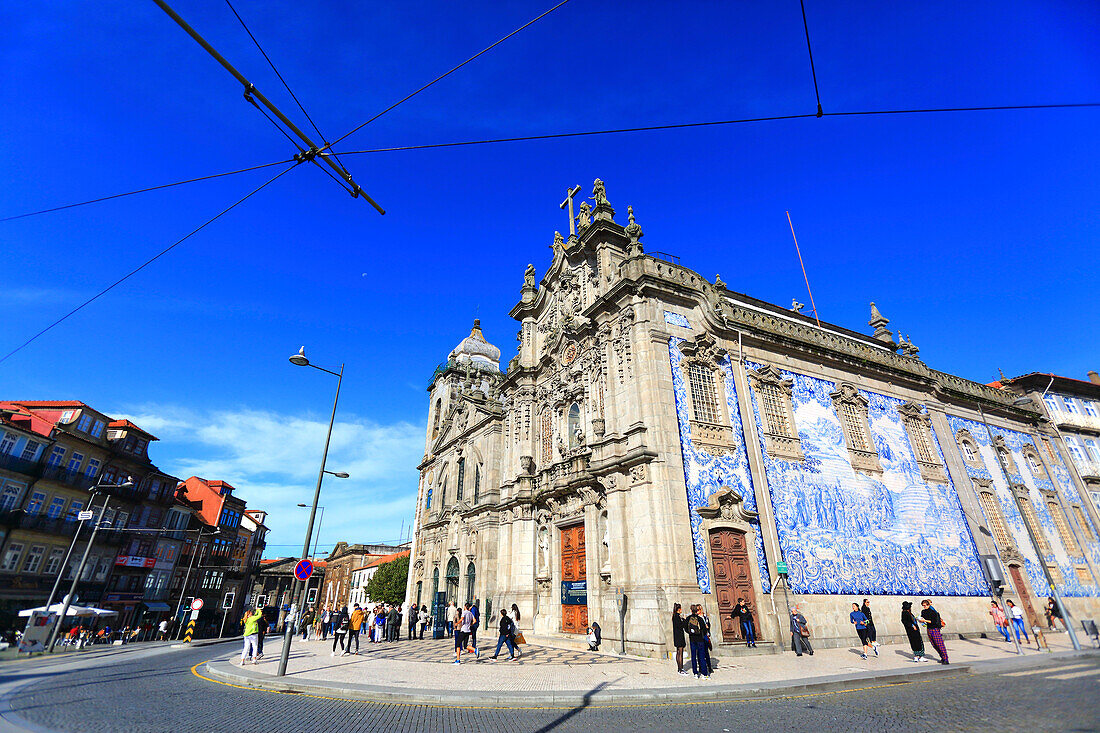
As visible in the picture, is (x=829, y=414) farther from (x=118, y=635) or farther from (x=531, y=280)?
(x=118, y=635)

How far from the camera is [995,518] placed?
26.1m

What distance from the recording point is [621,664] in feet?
47.9

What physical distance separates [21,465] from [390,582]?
130ft

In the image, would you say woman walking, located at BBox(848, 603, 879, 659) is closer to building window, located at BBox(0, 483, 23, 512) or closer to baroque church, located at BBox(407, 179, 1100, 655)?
baroque church, located at BBox(407, 179, 1100, 655)

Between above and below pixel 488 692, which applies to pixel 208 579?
above

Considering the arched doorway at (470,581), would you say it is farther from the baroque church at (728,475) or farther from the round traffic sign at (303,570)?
the round traffic sign at (303,570)

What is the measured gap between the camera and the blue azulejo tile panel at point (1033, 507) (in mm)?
25828

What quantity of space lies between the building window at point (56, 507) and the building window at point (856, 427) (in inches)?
1907

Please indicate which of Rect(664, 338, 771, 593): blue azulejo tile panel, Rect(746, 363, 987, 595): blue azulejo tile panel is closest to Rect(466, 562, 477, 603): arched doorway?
Rect(664, 338, 771, 593): blue azulejo tile panel

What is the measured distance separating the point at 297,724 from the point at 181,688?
596cm

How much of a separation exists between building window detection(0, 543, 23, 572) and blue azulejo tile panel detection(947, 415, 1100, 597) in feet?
186

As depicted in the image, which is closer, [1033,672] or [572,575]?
[1033,672]

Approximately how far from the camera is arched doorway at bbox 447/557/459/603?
102 feet

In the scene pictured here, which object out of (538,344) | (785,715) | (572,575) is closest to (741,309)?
(538,344)
